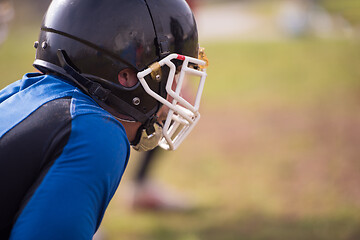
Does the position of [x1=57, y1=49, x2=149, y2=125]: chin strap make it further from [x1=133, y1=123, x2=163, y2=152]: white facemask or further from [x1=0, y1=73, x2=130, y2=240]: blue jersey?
[x1=133, y1=123, x2=163, y2=152]: white facemask

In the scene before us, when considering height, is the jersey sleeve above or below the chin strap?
below

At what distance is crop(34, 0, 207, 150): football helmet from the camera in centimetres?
195

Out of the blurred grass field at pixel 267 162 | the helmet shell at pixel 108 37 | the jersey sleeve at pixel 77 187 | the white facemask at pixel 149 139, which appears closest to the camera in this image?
the jersey sleeve at pixel 77 187

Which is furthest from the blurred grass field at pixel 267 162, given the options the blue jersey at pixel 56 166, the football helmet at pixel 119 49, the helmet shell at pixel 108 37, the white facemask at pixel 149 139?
the blue jersey at pixel 56 166

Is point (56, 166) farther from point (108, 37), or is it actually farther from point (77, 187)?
point (108, 37)

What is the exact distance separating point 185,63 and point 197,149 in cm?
455

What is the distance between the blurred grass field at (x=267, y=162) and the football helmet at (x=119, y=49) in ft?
8.21

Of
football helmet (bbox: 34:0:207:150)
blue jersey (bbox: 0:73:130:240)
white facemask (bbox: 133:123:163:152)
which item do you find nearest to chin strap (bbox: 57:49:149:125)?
football helmet (bbox: 34:0:207:150)

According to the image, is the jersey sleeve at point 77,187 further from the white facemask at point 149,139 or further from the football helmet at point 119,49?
the white facemask at point 149,139

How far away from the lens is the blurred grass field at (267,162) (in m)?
4.43

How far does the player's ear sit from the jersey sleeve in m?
0.33

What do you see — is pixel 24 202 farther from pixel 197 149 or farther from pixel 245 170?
pixel 197 149

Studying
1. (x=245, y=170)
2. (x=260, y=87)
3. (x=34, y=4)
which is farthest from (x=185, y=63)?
(x=34, y=4)

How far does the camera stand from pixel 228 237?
422 centimetres
